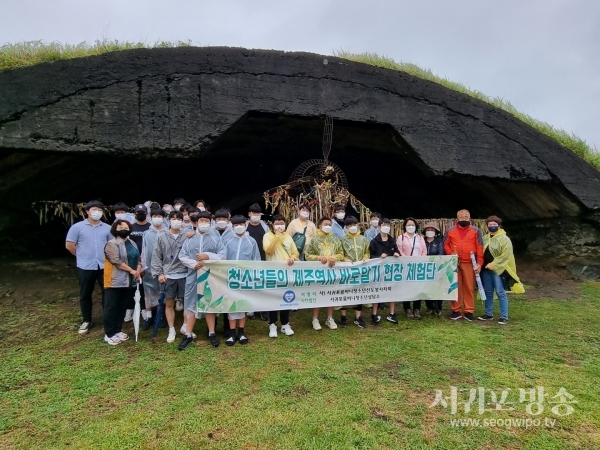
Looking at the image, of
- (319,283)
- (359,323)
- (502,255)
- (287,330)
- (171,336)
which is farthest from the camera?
(502,255)

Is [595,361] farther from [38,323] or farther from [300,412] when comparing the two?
[38,323]

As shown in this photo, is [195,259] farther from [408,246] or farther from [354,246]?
[408,246]

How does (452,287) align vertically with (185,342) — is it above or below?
above

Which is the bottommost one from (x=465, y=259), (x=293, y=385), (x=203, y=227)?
(x=293, y=385)

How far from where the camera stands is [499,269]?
573 centimetres

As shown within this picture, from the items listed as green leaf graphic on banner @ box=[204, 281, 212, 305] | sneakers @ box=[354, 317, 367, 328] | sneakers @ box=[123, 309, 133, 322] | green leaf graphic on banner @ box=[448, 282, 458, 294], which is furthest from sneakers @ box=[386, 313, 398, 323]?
sneakers @ box=[123, 309, 133, 322]

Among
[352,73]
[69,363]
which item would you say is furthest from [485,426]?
[352,73]

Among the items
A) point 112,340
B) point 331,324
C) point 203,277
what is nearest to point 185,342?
point 203,277

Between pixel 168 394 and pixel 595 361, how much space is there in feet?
15.1

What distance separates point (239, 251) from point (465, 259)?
3.55m

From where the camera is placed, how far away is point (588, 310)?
22.0ft

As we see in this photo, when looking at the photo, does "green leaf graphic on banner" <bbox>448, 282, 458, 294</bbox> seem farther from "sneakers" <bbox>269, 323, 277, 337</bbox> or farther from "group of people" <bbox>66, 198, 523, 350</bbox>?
"sneakers" <bbox>269, 323, 277, 337</bbox>

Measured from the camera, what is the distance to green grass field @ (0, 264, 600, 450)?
9.15 feet

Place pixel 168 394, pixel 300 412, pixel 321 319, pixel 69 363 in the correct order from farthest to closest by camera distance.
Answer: pixel 321 319 → pixel 69 363 → pixel 168 394 → pixel 300 412
